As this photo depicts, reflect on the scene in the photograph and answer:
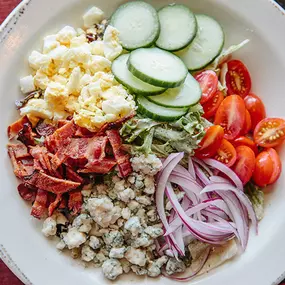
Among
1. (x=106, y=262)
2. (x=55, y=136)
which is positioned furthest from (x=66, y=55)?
(x=106, y=262)

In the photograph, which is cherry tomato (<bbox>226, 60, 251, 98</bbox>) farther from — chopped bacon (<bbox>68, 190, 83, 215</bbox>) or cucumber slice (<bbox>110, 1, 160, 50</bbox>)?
chopped bacon (<bbox>68, 190, 83, 215</bbox>)

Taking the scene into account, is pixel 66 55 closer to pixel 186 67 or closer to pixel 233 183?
pixel 186 67

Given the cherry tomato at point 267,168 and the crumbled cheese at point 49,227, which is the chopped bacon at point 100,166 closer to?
the crumbled cheese at point 49,227

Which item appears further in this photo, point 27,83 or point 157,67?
point 27,83

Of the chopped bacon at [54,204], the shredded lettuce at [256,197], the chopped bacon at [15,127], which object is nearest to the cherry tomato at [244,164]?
the shredded lettuce at [256,197]

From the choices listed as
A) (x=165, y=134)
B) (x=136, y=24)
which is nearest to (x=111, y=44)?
(x=136, y=24)

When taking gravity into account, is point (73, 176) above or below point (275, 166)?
below

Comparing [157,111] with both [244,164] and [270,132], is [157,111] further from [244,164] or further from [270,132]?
[270,132]

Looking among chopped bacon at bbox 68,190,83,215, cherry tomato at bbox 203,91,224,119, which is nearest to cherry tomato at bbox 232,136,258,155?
cherry tomato at bbox 203,91,224,119
